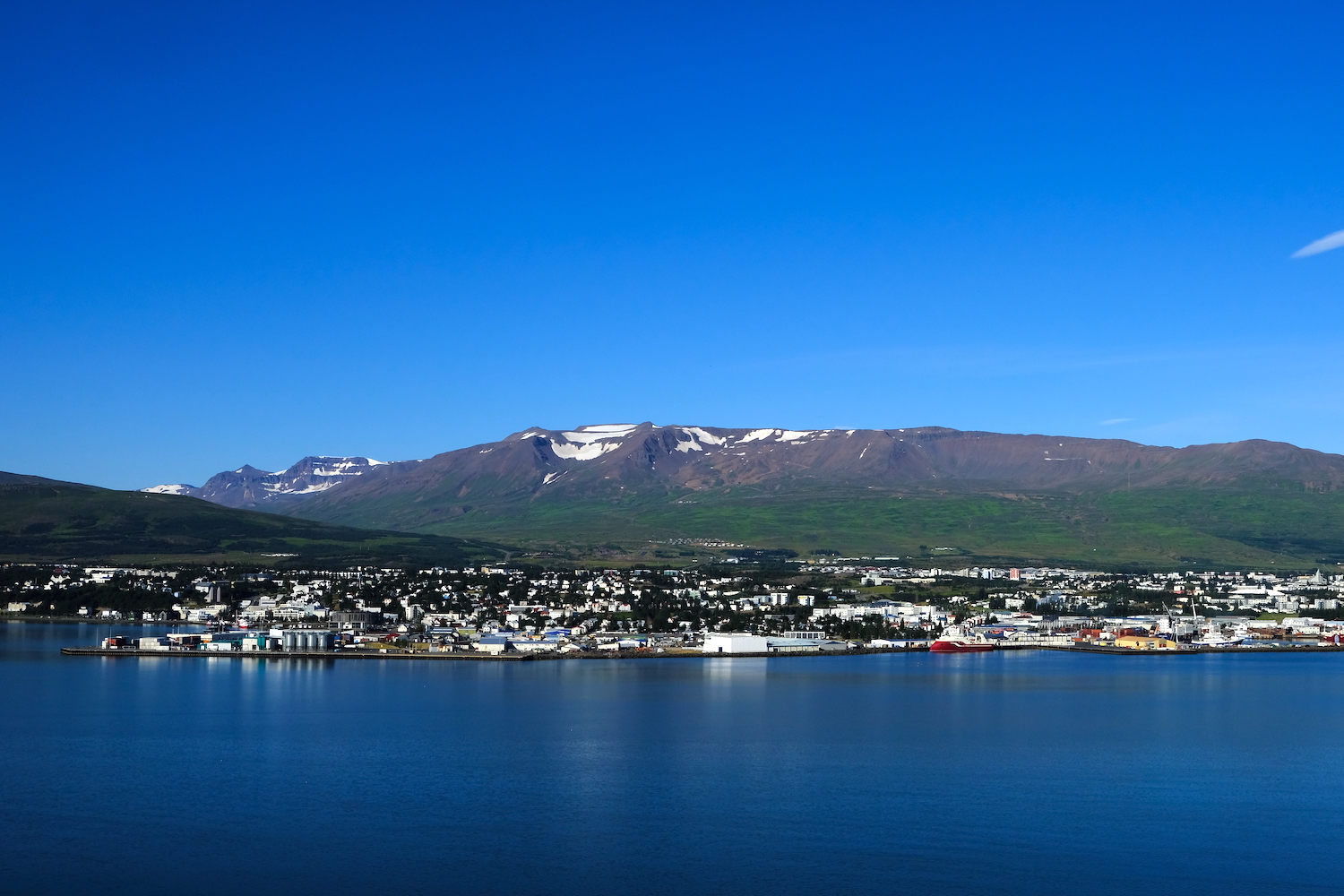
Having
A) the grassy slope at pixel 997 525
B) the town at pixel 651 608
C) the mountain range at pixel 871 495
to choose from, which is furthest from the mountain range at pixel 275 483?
the town at pixel 651 608

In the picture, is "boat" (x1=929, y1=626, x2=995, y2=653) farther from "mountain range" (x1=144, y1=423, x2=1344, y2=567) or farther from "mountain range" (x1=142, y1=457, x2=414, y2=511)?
"mountain range" (x1=142, y1=457, x2=414, y2=511)

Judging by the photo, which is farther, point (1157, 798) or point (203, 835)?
point (1157, 798)

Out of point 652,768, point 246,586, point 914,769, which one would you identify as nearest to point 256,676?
point 652,768

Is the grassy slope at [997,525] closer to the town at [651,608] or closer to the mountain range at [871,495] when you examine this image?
the mountain range at [871,495]

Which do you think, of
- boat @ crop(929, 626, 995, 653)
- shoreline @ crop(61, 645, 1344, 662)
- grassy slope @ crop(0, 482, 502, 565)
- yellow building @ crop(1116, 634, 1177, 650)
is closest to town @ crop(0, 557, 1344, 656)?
yellow building @ crop(1116, 634, 1177, 650)

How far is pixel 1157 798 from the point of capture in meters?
13.4

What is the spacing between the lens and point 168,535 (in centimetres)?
6744

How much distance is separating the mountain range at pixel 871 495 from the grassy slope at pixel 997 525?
0.19 m

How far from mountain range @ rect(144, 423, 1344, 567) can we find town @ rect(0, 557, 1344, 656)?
1507cm

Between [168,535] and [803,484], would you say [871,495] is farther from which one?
[168,535]

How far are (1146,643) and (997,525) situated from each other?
4527cm

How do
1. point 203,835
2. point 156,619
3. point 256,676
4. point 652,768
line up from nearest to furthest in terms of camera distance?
point 203,835
point 652,768
point 256,676
point 156,619

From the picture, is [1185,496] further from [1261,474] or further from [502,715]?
[502,715]

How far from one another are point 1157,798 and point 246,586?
3677cm
